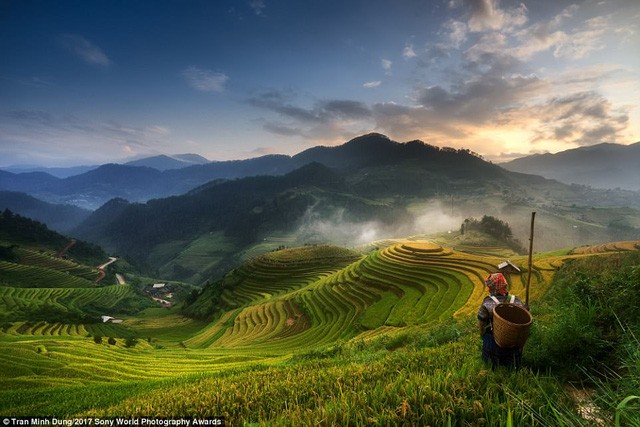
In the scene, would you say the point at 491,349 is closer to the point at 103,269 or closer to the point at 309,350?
the point at 309,350

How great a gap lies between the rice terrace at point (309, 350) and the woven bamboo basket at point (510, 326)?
1.25 feet

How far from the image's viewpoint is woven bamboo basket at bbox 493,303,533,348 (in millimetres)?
3633

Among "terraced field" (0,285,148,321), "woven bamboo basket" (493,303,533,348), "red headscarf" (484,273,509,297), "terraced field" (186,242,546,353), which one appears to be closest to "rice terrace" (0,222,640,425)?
"terraced field" (186,242,546,353)

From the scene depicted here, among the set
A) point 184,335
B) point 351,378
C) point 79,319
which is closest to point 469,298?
point 351,378

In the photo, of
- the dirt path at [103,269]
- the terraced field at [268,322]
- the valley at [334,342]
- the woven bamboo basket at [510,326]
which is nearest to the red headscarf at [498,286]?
the valley at [334,342]

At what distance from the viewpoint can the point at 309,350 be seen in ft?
47.1

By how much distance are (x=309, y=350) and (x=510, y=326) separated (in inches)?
486

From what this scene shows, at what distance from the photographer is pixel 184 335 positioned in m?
57.9

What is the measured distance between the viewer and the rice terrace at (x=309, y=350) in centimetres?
290

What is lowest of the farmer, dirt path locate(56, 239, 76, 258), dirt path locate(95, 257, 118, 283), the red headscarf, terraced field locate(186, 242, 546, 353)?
dirt path locate(95, 257, 118, 283)

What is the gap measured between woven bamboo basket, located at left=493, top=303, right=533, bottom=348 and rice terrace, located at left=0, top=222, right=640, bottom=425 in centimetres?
38

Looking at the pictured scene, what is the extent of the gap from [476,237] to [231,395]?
124 meters

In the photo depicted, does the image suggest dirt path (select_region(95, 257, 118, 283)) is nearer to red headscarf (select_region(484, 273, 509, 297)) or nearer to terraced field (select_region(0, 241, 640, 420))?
terraced field (select_region(0, 241, 640, 420))

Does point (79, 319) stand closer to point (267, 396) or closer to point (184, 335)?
point (184, 335)
